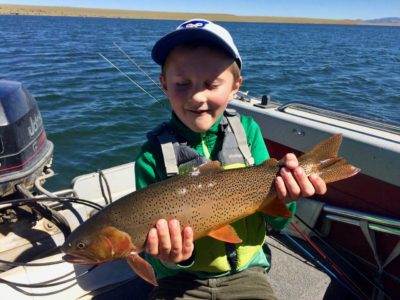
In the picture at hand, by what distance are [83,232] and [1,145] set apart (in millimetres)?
1999

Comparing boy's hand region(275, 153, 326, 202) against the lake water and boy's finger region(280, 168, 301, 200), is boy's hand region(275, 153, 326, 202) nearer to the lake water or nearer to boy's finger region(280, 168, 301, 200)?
boy's finger region(280, 168, 301, 200)

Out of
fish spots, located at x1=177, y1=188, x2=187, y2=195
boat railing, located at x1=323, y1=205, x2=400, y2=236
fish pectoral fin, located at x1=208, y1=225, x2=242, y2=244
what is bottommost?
boat railing, located at x1=323, y1=205, x2=400, y2=236

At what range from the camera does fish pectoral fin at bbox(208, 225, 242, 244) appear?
7.01ft

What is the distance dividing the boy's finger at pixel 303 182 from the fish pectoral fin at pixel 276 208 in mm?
175

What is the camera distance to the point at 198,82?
2.26 meters

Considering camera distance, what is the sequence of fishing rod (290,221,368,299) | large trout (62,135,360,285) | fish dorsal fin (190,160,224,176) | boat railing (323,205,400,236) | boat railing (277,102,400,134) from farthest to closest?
boat railing (277,102,400,134)
fishing rod (290,221,368,299)
boat railing (323,205,400,236)
fish dorsal fin (190,160,224,176)
large trout (62,135,360,285)

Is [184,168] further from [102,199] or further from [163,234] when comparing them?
[102,199]

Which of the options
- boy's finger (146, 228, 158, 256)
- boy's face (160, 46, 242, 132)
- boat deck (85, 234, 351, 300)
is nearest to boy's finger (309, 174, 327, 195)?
boy's face (160, 46, 242, 132)

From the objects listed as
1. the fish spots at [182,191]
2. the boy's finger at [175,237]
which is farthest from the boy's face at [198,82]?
the boy's finger at [175,237]

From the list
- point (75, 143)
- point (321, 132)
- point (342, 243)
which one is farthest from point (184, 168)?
point (75, 143)

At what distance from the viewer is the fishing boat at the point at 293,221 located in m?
2.97

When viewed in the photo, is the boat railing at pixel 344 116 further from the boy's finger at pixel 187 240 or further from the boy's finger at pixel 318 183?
the boy's finger at pixel 187 240

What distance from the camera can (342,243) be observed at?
11.8 ft

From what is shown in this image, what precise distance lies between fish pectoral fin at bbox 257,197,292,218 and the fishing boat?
3.75 feet
